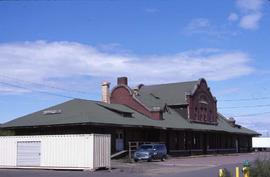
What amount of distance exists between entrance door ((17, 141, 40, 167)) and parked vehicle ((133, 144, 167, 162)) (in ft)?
38.6

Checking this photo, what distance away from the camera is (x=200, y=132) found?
62.8 metres

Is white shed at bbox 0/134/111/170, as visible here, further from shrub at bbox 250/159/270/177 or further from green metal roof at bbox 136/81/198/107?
green metal roof at bbox 136/81/198/107

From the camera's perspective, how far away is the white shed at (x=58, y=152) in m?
32.7

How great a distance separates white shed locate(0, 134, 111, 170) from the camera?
32.7m

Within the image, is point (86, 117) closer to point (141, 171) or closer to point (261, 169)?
point (141, 171)

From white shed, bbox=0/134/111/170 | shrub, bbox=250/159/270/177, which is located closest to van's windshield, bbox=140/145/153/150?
white shed, bbox=0/134/111/170

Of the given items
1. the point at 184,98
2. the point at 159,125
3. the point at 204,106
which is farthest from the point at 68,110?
the point at 204,106

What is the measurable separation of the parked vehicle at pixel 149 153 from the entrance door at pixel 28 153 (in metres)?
11.8

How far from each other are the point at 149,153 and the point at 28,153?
12.4 metres

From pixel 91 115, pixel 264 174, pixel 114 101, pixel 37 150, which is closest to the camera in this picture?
pixel 264 174

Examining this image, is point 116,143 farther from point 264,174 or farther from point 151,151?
point 264,174

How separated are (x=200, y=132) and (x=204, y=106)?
574 cm

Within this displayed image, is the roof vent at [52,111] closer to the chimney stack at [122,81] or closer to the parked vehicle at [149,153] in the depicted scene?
the parked vehicle at [149,153]

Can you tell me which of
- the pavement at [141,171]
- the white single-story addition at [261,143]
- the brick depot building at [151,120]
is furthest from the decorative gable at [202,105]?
the white single-story addition at [261,143]
